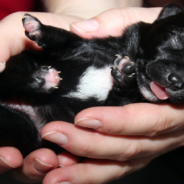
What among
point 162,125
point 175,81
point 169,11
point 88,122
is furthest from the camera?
point 169,11

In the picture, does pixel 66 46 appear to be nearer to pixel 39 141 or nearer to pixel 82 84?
pixel 82 84

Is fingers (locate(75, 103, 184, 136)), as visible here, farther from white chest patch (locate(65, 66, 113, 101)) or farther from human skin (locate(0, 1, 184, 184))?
white chest patch (locate(65, 66, 113, 101))

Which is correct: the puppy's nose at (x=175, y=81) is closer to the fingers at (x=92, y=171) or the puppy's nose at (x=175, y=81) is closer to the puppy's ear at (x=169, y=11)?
the puppy's ear at (x=169, y=11)

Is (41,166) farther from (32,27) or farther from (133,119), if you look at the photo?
(32,27)

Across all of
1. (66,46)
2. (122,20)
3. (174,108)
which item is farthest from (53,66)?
(174,108)

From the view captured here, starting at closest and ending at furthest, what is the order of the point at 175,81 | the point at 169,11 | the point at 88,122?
1. the point at 88,122
2. the point at 175,81
3. the point at 169,11

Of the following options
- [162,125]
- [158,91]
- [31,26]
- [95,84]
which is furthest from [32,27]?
[162,125]

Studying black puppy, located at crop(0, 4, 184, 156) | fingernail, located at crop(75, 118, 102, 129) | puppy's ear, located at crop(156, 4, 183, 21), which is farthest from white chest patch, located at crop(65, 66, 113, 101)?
puppy's ear, located at crop(156, 4, 183, 21)
